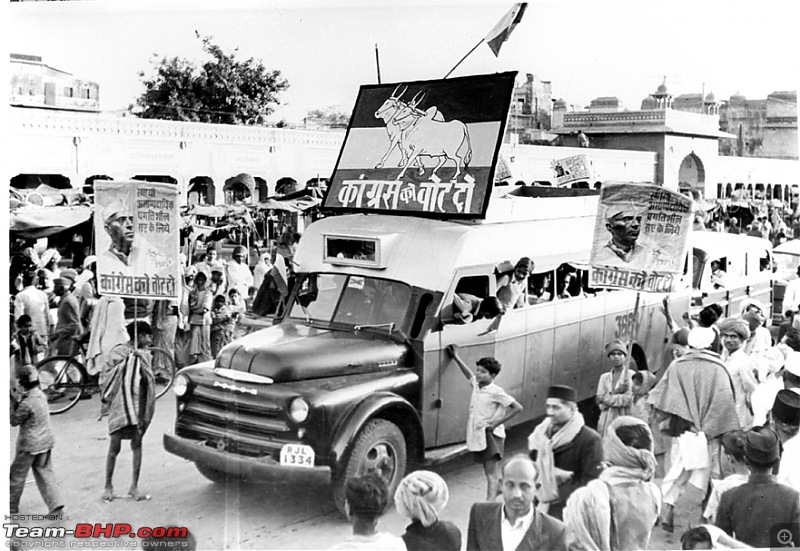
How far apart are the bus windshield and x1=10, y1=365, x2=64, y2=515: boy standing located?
68.1 inches

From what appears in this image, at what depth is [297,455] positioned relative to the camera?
477cm

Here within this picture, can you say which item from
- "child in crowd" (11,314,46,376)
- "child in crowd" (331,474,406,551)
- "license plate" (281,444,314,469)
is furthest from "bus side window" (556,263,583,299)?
"child in crowd" (11,314,46,376)

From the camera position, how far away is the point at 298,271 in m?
5.66

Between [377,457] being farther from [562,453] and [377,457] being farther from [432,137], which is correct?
[432,137]

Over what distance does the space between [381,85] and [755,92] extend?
106 inches

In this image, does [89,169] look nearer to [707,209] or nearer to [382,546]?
[382,546]

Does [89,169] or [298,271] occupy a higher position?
[89,169]

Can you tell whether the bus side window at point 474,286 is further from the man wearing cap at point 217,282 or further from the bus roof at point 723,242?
the man wearing cap at point 217,282

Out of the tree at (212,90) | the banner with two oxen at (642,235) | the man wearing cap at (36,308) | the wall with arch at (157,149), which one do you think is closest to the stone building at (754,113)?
the banner with two oxen at (642,235)

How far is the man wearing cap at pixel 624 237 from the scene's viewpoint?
5.44 m

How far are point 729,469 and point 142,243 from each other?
14.1 feet

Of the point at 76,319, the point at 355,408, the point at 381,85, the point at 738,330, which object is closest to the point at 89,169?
the point at 76,319

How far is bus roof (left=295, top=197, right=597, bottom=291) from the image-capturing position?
17.3 feet

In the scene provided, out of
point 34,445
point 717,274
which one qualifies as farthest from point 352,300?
point 717,274
